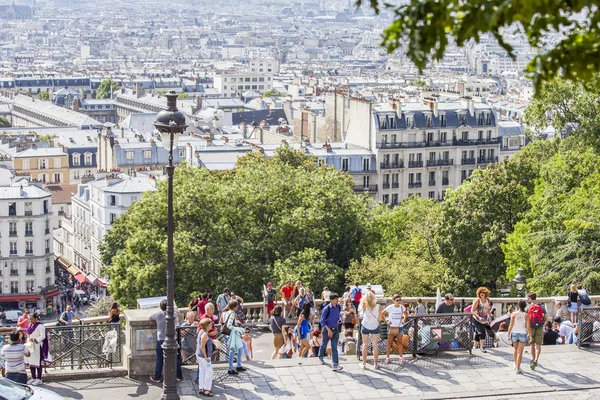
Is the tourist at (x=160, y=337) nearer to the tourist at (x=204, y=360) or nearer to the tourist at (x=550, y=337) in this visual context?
the tourist at (x=204, y=360)

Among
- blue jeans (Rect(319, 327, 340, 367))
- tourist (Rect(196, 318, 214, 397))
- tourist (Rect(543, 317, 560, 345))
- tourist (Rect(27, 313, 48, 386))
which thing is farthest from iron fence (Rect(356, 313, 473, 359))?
tourist (Rect(27, 313, 48, 386))

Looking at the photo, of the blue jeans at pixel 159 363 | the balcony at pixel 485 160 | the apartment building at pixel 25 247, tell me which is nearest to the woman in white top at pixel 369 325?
the blue jeans at pixel 159 363

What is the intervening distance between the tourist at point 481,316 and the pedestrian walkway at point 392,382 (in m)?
0.75

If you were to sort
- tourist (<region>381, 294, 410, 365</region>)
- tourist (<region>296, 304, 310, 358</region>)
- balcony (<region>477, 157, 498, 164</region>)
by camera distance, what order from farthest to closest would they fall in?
1. balcony (<region>477, 157, 498, 164</region>)
2. tourist (<region>296, 304, 310, 358</region>)
3. tourist (<region>381, 294, 410, 365</region>)

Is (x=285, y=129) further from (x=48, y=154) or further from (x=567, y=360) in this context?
(x=567, y=360)

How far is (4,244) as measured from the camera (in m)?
85.3

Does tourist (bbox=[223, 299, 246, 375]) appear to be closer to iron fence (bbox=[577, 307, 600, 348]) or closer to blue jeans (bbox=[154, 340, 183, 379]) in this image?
blue jeans (bbox=[154, 340, 183, 379])

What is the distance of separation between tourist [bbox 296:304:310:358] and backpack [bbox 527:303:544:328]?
14.1ft

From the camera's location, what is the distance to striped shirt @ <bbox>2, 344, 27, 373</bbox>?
20.2 meters

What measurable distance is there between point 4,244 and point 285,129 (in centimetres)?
3116

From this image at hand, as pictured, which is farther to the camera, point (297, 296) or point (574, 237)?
point (574, 237)

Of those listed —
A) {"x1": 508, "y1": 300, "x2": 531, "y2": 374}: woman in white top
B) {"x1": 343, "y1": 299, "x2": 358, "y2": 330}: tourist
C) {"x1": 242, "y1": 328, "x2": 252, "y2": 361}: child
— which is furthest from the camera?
{"x1": 343, "y1": 299, "x2": 358, "y2": 330}: tourist

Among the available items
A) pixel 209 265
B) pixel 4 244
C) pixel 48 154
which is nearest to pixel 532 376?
pixel 209 265

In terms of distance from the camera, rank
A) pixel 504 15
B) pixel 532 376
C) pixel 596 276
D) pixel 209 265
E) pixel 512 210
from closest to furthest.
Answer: pixel 504 15 < pixel 532 376 < pixel 596 276 < pixel 209 265 < pixel 512 210
